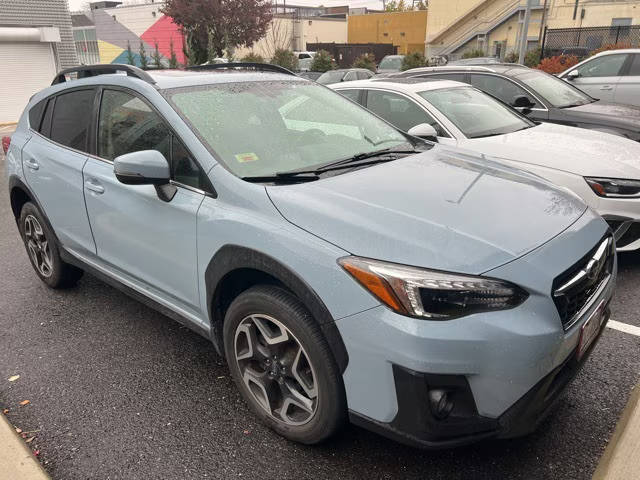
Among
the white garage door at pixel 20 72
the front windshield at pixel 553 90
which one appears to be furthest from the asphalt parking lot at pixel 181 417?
the white garage door at pixel 20 72

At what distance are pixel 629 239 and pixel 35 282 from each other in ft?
15.6

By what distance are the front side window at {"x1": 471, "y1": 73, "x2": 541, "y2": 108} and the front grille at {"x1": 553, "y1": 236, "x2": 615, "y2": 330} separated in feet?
15.7

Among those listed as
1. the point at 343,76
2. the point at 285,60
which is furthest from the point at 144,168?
the point at 285,60

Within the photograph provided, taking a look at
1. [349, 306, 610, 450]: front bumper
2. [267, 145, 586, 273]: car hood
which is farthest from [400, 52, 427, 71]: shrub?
[349, 306, 610, 450]: front bumper

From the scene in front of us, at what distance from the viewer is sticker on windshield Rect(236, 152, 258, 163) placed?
2.66 meters

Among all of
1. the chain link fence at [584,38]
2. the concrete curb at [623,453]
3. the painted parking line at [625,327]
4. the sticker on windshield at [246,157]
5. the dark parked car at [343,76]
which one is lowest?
the painted parking line at [625,327]

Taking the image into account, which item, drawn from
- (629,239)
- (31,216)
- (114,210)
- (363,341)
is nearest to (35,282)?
(31,216)

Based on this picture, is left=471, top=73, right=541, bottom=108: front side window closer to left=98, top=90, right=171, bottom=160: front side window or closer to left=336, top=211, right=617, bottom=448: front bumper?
left=98, top=90, right=171, bottom=160: front side window

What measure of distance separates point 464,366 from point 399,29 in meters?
47.3

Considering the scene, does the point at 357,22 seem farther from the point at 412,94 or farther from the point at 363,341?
the point at 363,341

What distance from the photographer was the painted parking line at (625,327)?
11.2 feet

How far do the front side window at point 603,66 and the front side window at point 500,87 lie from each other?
4.45 metres

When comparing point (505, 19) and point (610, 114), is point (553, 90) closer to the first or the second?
point (610, 114)

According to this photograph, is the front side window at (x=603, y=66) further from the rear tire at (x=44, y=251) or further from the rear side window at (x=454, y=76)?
the rear tire at (x=44, y=251)
